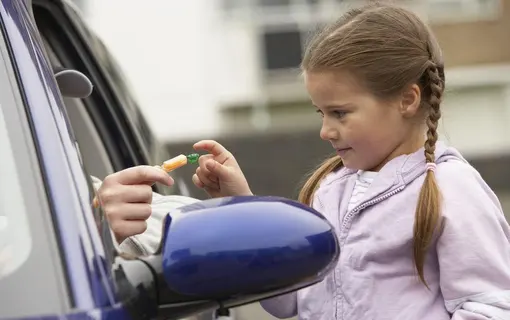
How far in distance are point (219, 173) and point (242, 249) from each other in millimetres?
794

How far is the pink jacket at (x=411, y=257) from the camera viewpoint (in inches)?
93.7

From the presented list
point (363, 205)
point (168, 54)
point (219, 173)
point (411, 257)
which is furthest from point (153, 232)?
point (168, 54)

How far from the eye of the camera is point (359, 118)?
2520mm

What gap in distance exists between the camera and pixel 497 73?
2239cm

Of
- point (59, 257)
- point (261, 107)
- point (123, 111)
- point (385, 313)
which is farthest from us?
point (261, 107)

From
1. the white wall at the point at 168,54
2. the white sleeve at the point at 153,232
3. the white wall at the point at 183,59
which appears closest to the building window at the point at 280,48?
the white wall at the point at 183,59

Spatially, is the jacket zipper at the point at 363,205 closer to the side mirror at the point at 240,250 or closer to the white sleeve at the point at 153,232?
the white sleeve at the point at 153,232

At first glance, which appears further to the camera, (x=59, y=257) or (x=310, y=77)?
(x=310, y=77)

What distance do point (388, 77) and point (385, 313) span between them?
0.49m

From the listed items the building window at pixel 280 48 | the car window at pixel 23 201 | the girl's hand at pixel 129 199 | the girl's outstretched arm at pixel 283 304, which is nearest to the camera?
the car window at pixel 23 201

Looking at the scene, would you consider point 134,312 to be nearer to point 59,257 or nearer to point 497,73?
point 59,257

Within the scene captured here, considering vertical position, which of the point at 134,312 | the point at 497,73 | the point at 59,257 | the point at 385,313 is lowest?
the point at 497,73

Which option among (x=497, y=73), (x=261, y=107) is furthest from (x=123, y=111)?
(x=497, y=73)

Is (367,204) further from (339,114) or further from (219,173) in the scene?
(219,173)
